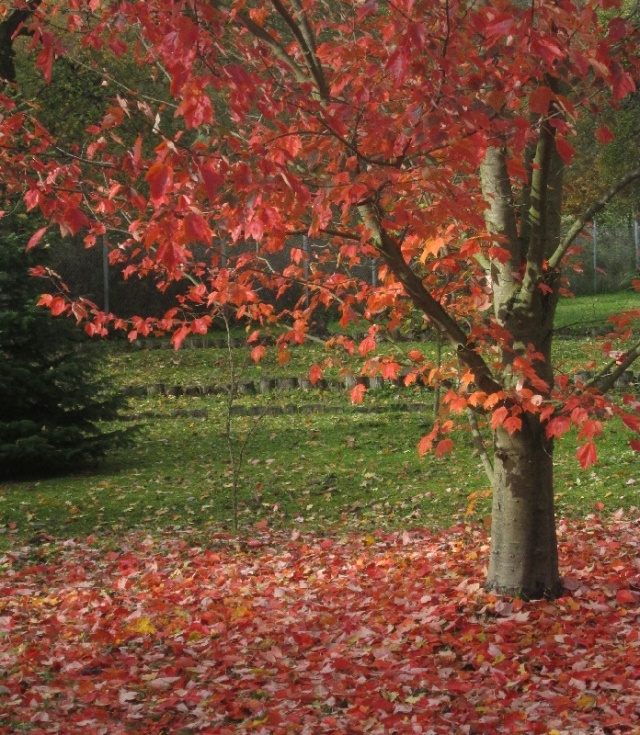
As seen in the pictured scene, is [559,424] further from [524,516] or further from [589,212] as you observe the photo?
[589,212]

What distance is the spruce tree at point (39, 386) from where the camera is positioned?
382 inches

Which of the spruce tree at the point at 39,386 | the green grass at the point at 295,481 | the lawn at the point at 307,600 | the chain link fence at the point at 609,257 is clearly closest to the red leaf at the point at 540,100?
the lawn at the point at 307,600

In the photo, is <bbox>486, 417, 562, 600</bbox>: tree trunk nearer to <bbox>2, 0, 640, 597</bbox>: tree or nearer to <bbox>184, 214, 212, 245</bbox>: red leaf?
<bbox>2, 0, 640, 597</bbox>: tree

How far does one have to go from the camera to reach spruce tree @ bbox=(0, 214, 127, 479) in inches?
382

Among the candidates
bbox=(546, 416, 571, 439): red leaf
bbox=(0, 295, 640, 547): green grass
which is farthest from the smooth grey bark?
bbox=(0, 295, 640, 547): green grass

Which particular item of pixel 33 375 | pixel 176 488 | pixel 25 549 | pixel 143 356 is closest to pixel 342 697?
pixel 25 549

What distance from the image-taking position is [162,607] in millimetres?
5762

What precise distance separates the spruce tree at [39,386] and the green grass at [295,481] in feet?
0.93

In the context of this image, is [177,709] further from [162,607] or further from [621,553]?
[621,553]

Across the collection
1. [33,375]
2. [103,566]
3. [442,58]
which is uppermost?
[442,58]

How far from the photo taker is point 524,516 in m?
5.28

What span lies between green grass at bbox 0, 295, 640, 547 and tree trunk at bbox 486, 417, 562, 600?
4.04 feet

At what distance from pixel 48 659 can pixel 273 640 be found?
3.56 ft

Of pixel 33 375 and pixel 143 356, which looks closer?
pixel 33 375
